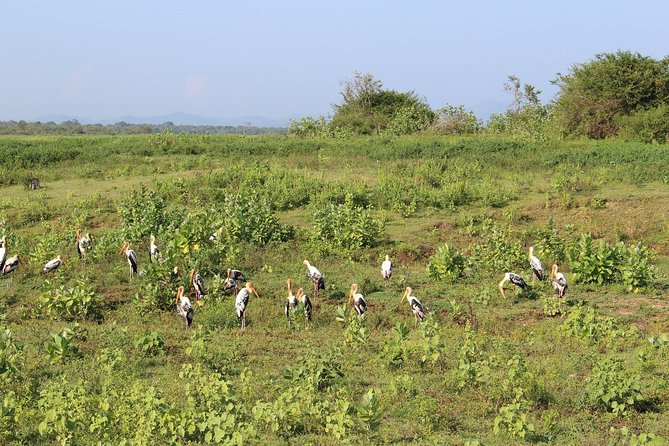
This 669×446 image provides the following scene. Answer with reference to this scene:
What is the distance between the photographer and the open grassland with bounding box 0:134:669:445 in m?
8.34

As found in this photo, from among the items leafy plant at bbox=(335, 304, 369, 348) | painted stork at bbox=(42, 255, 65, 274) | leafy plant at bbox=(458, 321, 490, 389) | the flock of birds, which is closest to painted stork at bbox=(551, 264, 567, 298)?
the flock of birds

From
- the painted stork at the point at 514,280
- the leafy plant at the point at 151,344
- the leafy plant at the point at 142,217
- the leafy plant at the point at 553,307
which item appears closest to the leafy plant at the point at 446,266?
the painted stork at the point at 514,280

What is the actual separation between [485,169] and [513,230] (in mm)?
7732

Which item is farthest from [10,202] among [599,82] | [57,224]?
[599,82]

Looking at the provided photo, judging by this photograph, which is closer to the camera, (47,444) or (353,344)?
(47,444)

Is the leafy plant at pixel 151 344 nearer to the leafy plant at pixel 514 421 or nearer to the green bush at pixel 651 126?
the leafy plant at pixel 514 421

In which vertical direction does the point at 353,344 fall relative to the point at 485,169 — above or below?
below

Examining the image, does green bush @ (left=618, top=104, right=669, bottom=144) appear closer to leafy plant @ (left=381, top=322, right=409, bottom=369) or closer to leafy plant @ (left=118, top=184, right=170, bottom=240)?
leafy plant @ (left=118, top=184, right=170, bottom=240)

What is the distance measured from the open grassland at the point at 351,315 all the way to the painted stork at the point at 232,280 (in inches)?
16.5

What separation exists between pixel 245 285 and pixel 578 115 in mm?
22980

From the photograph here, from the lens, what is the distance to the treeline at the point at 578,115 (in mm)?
31750

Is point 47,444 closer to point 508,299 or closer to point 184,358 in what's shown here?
point 184,358

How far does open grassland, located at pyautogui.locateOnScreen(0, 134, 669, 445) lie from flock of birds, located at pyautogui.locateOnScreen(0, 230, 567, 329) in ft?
0.77

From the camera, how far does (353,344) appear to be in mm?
11312
